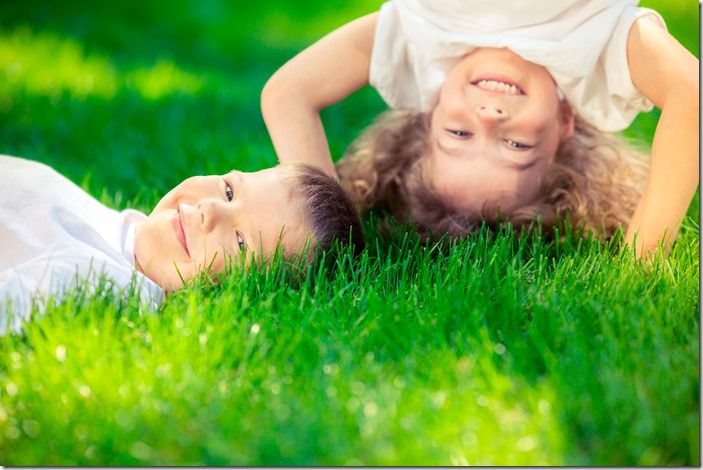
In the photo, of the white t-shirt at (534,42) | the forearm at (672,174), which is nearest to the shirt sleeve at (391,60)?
the white t-shirt at (534,42)

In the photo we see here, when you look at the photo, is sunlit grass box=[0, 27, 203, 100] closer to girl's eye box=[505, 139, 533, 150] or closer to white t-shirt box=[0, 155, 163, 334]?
white t-shirt box=[0, 155, 163, 334]

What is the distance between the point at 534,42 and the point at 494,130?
0.28 metres

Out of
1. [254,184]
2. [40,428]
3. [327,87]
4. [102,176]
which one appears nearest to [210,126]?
[102,176]

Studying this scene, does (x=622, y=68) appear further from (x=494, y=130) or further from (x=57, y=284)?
(x=57, y=284)

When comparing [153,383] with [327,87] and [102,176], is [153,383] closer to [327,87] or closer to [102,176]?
[327,87]

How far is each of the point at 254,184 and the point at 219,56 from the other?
307 centimetres

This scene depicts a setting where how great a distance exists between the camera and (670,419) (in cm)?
151

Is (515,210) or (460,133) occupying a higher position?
(460,133)

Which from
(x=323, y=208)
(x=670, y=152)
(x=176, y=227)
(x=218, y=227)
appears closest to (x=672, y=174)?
(x=670, y=152)

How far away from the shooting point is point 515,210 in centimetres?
268

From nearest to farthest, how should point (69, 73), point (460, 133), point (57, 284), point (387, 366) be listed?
point (387, 366)
point (57, 284)
point (460, 133)
point (69, 73)

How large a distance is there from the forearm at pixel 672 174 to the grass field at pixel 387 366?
98 millimetres

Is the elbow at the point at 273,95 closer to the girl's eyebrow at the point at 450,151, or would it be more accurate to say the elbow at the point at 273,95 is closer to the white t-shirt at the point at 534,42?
the white t-shirt at the point at 534,42

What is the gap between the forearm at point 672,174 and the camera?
7.75 feet
